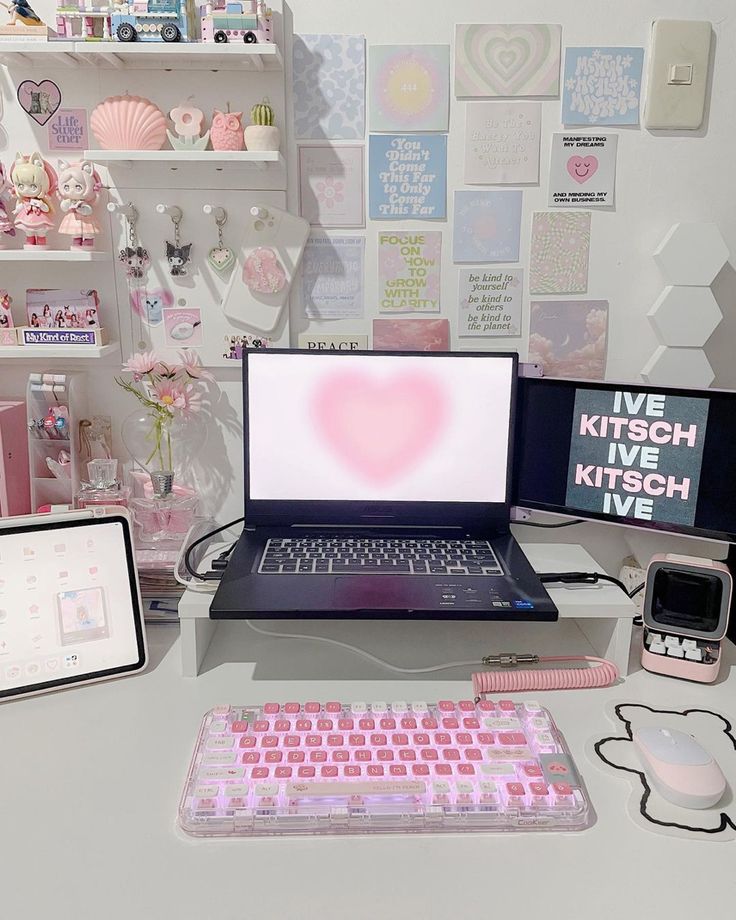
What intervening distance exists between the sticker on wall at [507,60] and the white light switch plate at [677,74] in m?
0.15

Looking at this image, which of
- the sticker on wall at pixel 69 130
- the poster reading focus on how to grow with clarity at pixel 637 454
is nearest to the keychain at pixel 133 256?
the sticker on wall at pixel 69 130

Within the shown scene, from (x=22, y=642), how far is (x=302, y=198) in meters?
0.79

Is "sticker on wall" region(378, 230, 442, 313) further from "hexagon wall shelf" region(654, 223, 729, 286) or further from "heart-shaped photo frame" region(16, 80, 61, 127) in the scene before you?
"heart-shaped photo frame" region(16, 80, 61, 127)

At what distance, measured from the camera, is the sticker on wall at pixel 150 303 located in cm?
128

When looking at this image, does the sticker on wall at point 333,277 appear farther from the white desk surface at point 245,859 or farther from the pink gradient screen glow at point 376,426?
the white desk surface at point 245,859

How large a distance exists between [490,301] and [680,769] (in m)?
0.78

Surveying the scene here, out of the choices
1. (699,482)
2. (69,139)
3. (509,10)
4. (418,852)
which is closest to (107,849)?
(418,852)

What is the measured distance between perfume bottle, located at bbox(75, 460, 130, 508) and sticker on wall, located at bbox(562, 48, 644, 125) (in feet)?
3.09

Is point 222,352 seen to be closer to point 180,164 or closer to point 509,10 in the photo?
point 180,164

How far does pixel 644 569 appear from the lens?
1283mm

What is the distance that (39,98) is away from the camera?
1.20 m

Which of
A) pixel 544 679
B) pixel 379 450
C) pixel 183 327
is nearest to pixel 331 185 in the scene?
pixel 183 327

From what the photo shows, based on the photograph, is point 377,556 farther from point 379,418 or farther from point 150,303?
point 150,303

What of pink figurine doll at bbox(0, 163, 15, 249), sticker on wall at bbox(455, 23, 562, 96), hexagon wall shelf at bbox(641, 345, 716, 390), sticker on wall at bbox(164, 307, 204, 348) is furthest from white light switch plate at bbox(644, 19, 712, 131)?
pink figurine doll at bbox(0, 163, 15, 249)
